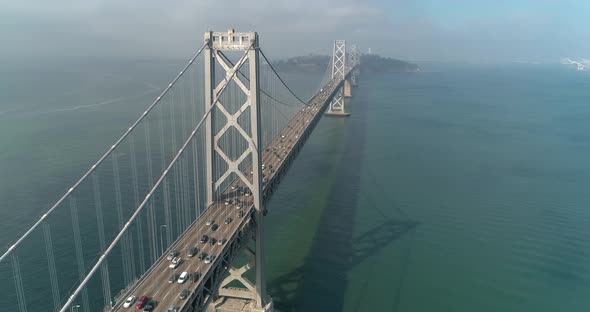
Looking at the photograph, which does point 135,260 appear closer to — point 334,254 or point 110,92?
point 334,254

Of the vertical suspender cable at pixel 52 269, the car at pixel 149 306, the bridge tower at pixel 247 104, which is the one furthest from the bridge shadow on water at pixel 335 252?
the vertical suspender cable at pixel 52 269

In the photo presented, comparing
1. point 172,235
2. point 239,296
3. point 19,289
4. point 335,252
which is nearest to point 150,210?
point 172,235

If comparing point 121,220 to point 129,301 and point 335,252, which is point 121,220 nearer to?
point 335,252

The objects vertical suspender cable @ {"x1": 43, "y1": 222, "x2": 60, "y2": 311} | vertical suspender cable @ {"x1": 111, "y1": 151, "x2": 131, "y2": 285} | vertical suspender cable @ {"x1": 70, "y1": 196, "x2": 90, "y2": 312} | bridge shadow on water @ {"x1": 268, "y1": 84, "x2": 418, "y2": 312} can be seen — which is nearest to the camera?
vertical suspender cable @ {"x1": 70, "y1": 196, "x2": 90, "y2": 312}

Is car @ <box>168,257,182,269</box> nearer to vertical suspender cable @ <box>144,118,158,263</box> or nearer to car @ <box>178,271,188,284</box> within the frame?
car @ <box>178,271,188,284</box>

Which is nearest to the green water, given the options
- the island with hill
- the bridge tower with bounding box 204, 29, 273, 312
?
the bridge tower with bounding box 204, 29, 273, 312

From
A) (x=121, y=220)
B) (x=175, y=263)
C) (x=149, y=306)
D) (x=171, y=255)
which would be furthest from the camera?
(x=121, y=220)
